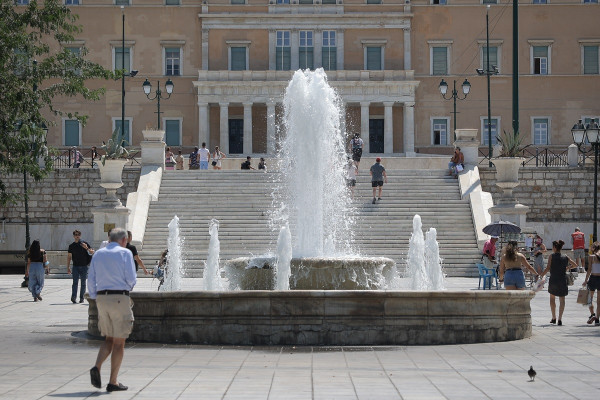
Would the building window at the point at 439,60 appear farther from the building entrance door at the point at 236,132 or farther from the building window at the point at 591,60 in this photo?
the building entrance door at the point at 236,132

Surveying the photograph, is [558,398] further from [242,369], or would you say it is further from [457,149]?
[457,149]

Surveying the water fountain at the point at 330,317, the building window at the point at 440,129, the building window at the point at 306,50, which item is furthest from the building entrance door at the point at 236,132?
the water fountain at the point at 330,317

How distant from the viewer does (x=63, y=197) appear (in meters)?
39.5

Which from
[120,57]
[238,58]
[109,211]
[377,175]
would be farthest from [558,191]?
[120,57]

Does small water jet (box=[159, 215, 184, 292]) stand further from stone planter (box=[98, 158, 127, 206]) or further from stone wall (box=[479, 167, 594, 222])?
stone wall (box=[479, 167, 594, 222])

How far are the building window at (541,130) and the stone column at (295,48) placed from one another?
1236cm

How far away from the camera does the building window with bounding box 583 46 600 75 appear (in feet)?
192

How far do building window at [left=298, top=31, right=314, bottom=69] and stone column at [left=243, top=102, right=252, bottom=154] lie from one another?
355 centimetres

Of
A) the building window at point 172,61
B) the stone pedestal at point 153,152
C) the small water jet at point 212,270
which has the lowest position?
the small water jet at point 212,270

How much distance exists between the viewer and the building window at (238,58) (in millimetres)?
58781

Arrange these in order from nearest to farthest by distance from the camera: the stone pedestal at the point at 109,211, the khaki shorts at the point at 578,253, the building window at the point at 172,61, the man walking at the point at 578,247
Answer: the stone pedestal at the point at 109,211, the man walking at the point at 578,247, the khaki shorts at the point at 578,253, the building window at the point at 172,61

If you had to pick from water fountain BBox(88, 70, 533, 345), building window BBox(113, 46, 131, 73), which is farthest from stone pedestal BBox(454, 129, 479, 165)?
building window BBox(113, 46, 131, 73)

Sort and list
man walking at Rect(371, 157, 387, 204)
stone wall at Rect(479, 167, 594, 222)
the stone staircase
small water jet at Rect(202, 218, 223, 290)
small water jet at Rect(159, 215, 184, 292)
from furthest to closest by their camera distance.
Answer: stone wall at Rect(479, 167, 594, 222)
man walking at Rect(371, 157, 387, 204)
the stone staircase
small water jet at Rect(159, 215, 184, 292)
small water jet at Rect(202, 218, 223, 290)

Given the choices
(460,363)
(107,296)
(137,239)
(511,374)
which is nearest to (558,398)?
(511,374)
